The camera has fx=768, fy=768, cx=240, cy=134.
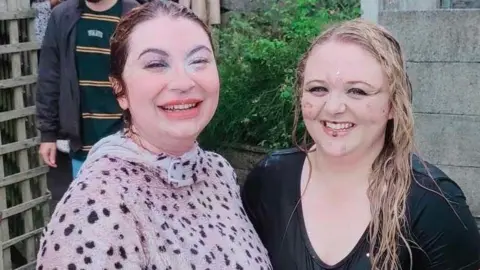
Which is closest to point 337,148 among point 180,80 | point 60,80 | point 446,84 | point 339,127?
point 339,127

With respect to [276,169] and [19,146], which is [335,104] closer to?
[276,169]

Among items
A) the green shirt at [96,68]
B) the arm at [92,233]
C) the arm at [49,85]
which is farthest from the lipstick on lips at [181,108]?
the arm at [49,85]

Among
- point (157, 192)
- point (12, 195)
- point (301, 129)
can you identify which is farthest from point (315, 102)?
point (12, 195)

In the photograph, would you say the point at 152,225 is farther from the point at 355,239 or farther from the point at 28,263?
the point at 28,263

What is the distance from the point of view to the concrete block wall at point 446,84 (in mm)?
4105

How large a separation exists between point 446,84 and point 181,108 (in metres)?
2.66

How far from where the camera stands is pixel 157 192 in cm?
181

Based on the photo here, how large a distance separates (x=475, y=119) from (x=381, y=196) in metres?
2.31

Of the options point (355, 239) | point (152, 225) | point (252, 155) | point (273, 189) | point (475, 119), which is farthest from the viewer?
point (252, 155)

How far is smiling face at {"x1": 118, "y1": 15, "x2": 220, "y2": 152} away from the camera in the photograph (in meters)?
1.83

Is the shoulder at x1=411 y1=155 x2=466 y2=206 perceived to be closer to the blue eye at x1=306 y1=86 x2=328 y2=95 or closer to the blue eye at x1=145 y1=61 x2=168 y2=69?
the blue eye at x1=306 y1=86 x2=328 y2=95

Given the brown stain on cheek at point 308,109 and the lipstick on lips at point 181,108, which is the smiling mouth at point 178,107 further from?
the brown stain on cheek at point 308,109

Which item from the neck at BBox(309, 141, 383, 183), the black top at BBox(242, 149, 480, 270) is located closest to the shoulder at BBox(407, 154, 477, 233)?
the black top at BBox(242, 149, 480, 270)

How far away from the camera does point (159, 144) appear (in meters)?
1.89
